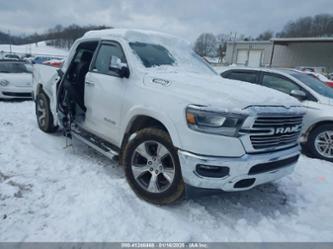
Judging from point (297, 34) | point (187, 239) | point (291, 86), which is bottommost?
point (187, 239)

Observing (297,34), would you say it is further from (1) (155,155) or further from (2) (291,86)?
(1) (155,155)

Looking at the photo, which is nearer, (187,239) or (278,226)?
(187,239)

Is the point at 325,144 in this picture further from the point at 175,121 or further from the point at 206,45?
the point at 206,45

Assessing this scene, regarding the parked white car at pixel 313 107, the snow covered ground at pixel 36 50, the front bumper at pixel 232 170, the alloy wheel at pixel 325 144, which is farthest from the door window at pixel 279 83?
the snow covered ground at pixel 36 50

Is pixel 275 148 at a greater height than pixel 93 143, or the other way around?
pixel 275 148

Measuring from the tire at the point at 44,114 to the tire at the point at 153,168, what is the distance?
284 centimetres

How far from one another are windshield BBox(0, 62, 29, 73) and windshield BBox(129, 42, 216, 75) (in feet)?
26.1

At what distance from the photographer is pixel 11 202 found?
3.09m

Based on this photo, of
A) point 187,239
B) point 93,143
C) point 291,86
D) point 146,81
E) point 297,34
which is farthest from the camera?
point 297,34

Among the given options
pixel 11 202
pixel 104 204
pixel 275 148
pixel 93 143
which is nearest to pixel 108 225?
pixel 104 204

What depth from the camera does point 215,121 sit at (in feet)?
8.82

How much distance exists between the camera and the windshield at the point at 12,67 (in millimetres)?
9983

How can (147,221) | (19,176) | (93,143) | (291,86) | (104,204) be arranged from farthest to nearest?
(291,86) → (93,143) → (19,176) → (104,204) → (147,221)

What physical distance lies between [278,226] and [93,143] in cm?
272
